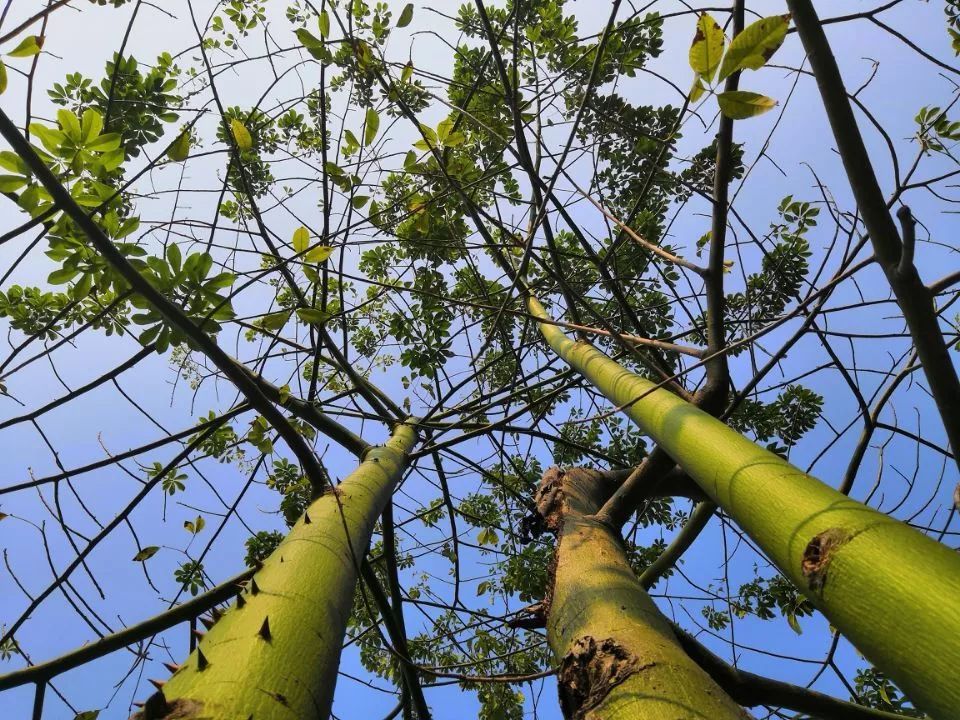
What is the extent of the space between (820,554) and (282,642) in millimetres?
888

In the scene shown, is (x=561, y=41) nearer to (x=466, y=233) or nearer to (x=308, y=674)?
(x=466, y=233)

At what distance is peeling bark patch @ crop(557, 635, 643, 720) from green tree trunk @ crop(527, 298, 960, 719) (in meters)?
0.38

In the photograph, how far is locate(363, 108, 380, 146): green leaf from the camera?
71.8 inches

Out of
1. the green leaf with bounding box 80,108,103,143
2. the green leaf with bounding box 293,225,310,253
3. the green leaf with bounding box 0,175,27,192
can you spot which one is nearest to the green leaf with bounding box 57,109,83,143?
the green leaf with bounding box 80,108,103,143

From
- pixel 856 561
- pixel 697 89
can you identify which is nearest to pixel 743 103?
pixel 697 89

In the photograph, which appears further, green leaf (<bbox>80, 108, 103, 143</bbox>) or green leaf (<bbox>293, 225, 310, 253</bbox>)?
green leaf (<bbox>293, 225, 310, 253</bbox>)

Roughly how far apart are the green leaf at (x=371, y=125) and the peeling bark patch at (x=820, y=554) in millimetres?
1620

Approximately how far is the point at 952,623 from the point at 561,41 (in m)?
3.14

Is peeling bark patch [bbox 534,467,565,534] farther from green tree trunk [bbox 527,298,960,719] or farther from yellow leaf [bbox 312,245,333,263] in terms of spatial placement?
yellow leaf [bbox 312,245,333,263]

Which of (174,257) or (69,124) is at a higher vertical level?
(69,124)

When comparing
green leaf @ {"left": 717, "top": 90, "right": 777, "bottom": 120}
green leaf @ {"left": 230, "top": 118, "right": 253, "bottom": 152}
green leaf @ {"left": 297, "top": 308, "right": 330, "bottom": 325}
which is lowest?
green leaf @ {"left": 717, "top": 90, "right": 777, "bottom": 120}

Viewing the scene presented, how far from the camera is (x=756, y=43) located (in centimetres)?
94

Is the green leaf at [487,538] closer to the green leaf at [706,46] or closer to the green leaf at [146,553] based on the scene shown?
the green leaf at [146,553]

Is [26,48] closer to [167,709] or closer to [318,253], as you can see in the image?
[318,253]
